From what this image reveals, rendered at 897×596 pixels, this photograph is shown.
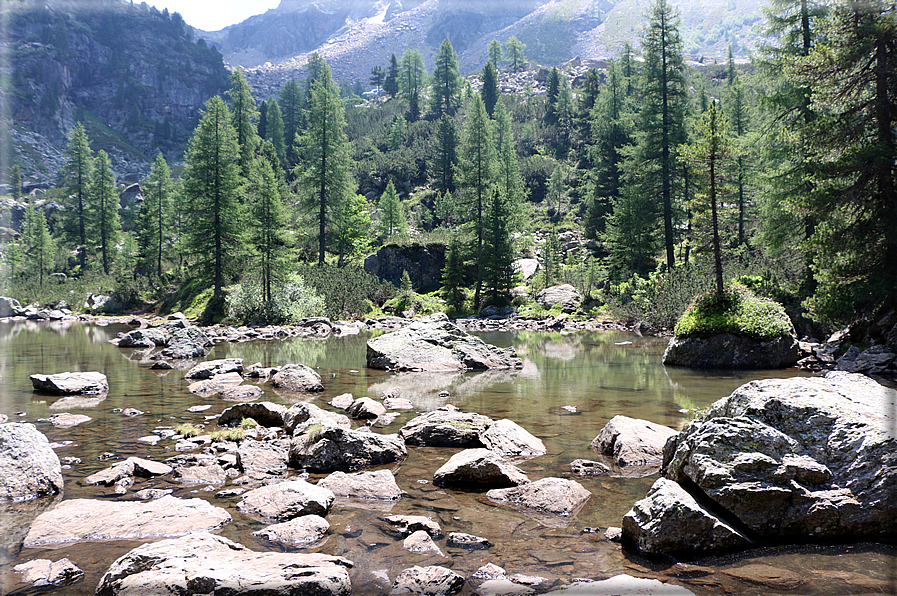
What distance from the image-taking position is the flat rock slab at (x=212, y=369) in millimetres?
14070

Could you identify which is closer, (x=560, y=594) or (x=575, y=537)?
(x=560, y=594)

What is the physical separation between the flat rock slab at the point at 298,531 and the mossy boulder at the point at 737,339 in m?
14.5

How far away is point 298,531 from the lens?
16.4ft

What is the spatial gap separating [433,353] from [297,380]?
18.1ft

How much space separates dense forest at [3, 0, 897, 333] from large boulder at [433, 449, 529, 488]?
14482 mm

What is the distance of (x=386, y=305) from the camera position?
36844 millimetres

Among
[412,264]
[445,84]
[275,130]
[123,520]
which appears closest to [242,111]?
[412,264]

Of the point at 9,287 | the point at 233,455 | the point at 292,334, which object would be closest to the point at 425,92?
the point at 9,287

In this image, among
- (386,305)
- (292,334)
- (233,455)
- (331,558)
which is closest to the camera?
(331,558)

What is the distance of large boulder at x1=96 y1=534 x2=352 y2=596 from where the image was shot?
3574mm

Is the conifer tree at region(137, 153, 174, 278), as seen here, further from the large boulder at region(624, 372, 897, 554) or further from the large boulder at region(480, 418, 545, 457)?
the large boulder at region(624, 372, 897, 554)

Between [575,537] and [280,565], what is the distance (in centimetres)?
279

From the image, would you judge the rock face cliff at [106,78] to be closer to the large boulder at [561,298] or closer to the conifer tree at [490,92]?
the conifer tree at [490,92]

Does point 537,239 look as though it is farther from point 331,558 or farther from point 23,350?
point 331,558
